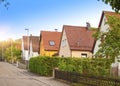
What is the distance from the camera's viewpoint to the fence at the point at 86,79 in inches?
968

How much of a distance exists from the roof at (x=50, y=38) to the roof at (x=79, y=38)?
13.5 meters

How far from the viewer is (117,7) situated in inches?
530

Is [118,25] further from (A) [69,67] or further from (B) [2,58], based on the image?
(B) [2,58]

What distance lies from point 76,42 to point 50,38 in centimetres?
2056

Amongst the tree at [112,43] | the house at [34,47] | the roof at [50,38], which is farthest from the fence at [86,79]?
the house at [34,47]

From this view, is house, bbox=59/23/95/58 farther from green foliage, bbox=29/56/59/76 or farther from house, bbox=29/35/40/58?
house, bbox=29/35/40/58

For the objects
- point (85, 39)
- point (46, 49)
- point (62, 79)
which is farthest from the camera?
point (46, 49)

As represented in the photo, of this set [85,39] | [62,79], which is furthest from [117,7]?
[85,39]

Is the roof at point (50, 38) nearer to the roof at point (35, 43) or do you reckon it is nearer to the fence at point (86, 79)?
the roof at point (35, 43)

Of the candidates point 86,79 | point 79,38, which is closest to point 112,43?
point 86,79

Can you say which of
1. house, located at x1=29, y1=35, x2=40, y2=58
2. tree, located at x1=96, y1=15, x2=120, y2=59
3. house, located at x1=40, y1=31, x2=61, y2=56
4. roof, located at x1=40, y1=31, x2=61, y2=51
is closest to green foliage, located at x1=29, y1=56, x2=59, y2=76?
tree, located at x1=96, y1=15, x2=120, y2=59

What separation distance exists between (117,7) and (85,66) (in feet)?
99.3

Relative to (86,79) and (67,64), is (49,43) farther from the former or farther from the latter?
(86,79)

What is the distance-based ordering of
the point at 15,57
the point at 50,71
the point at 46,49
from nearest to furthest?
the point at 50,71 → the point at 46,49 → the point at 15,57
